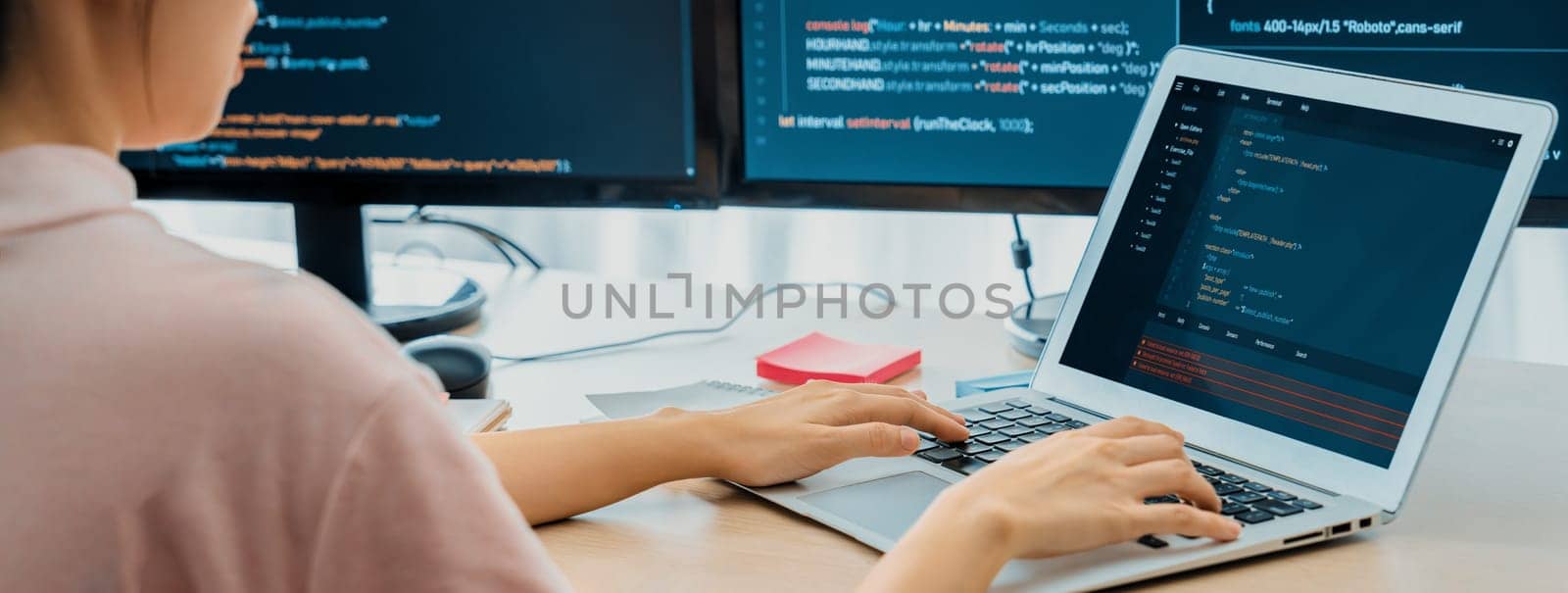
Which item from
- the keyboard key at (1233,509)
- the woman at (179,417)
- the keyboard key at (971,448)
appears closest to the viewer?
the woman at (179,417)

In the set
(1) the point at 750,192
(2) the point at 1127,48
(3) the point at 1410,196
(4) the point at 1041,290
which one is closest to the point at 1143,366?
(3) the point at 1410,196

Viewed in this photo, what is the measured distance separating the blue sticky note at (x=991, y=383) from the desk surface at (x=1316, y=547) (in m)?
0.03

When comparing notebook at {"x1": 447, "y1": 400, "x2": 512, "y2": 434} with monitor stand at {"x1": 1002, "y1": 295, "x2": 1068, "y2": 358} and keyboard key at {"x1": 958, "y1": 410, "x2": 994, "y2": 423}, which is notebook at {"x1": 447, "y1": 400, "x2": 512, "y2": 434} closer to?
keyboard key at {"x1": 958, "y1": 410, "x2": 994, "y2": 423}

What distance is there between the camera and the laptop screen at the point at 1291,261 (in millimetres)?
786

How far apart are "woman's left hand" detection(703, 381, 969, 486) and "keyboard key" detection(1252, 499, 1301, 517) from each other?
184mm

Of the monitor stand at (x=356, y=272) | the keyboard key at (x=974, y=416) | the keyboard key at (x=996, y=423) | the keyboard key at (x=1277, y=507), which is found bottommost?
the keyboard key at (x=1277, y=507)

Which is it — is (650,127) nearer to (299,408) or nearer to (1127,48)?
(1127,48)

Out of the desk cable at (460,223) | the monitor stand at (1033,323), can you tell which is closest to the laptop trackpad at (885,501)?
the monitor stand at (1033,323)

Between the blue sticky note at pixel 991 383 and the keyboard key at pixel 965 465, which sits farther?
the blue sticky note at pixel 991 383

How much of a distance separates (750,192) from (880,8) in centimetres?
19

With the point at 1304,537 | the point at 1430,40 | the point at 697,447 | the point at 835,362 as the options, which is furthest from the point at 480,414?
the point at 1430,40

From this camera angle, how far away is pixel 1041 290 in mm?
1896

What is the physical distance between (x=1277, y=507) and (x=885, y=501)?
21 cm

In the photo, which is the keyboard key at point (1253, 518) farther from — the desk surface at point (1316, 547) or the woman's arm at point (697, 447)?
the woman's arm at point (697, 447)
